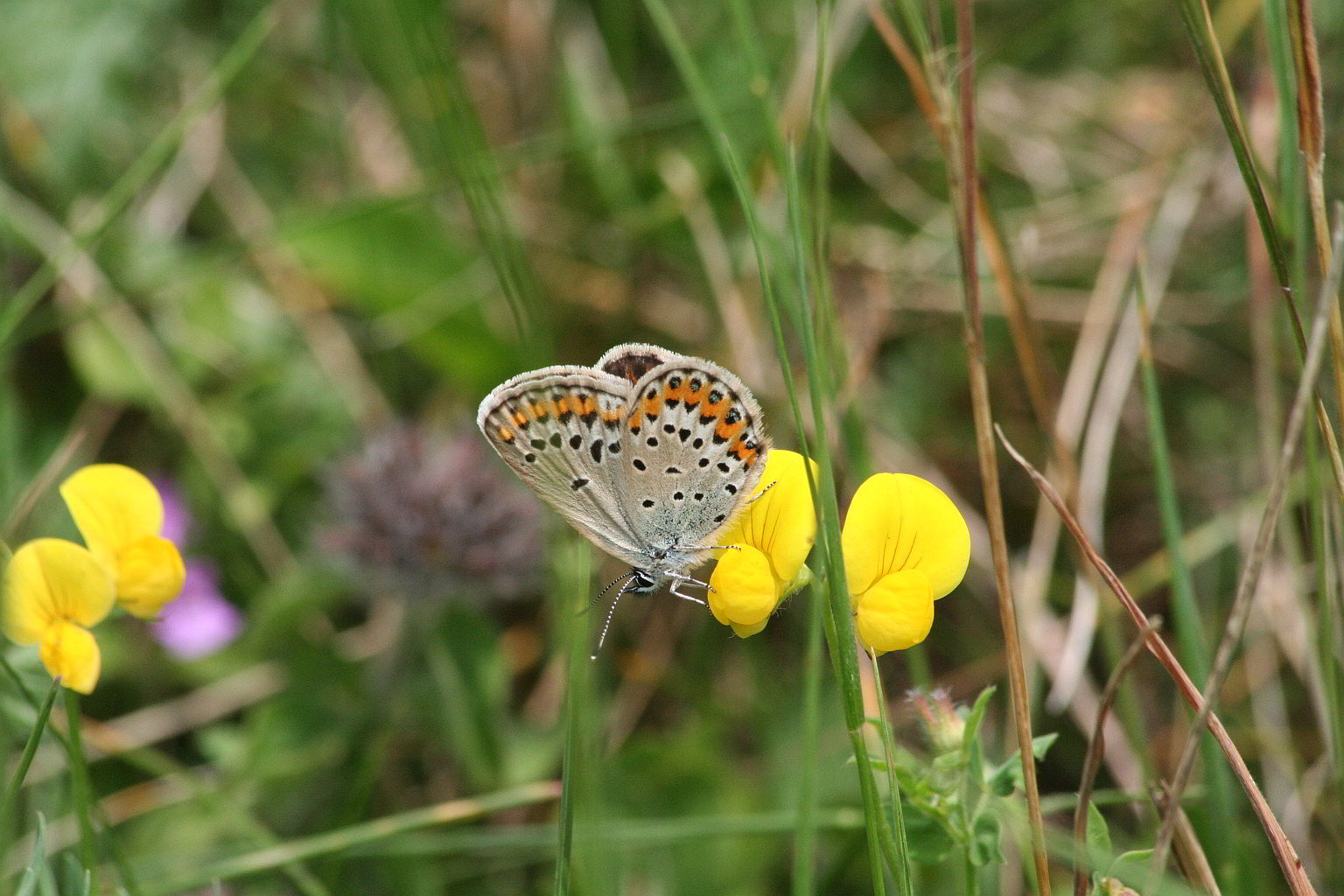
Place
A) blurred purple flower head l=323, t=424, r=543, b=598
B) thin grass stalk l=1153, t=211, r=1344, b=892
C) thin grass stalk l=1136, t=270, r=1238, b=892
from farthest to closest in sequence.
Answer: blurred purple flower head l=323, t=424, r=543, b=598 → thin grass stalk l=1136, t=270, r=1238, b=892 → thin grass stalk l=1153, t=211, r=1344, b=892

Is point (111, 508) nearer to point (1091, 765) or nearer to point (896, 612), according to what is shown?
point (896, 612)

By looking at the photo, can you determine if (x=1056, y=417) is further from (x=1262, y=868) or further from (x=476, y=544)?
(x=476, y=544)

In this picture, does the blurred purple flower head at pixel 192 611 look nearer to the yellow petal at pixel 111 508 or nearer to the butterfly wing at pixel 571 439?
the yellow petal at pixel 111 508

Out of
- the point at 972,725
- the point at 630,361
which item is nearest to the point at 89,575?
the point at 630,361

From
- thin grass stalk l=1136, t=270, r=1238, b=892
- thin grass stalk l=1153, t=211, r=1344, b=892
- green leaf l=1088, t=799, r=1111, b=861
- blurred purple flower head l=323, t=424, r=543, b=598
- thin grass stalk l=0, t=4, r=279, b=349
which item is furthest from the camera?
blurred purple flower head l=323, t=424, r=543, b=598

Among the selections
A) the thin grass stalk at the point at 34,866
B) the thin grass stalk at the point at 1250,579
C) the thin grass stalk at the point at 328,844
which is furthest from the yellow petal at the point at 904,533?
the thin grass stalk at the point at 34,866

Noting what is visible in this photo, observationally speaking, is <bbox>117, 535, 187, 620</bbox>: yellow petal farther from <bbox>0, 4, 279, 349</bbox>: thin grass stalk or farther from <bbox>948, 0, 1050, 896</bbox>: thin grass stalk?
<bbox>948, 0, 1050, 896</bbox>: thin grass stalk

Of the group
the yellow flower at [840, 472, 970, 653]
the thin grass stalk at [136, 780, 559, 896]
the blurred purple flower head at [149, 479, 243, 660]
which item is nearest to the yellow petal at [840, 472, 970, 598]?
the yellow flower at [840, 472, 970, 653]
